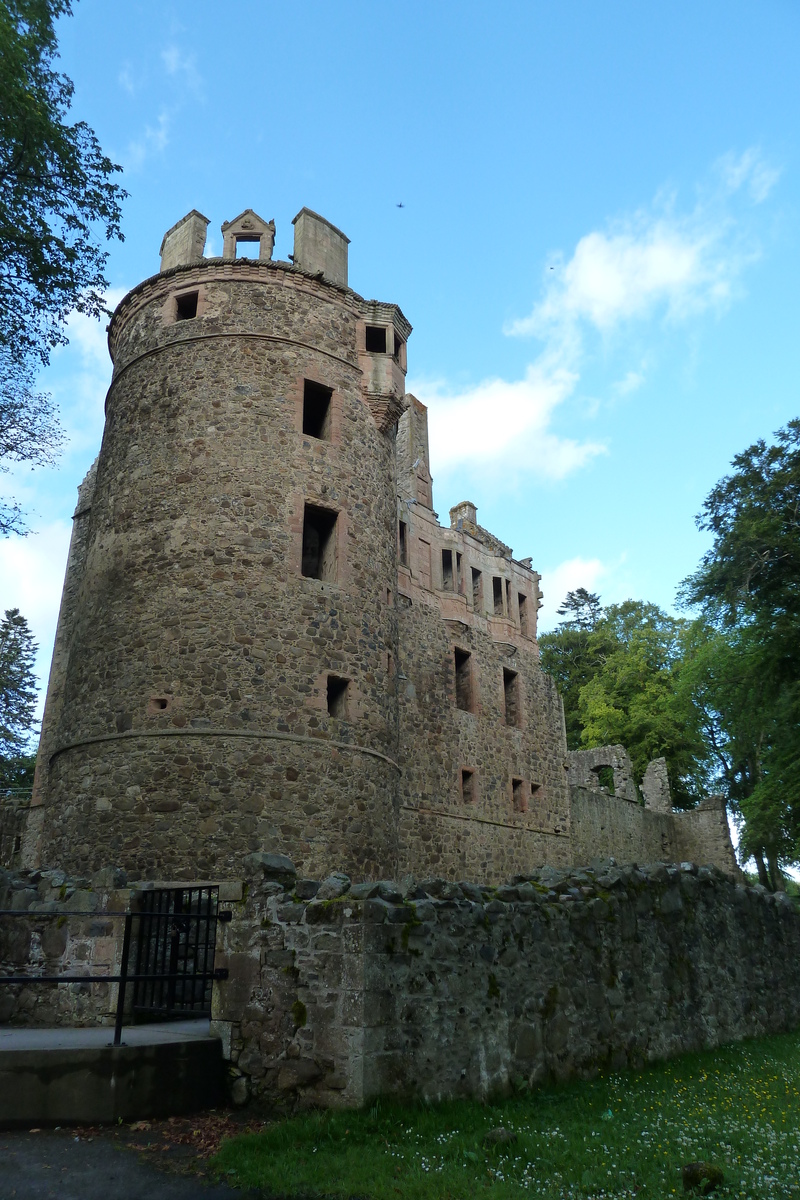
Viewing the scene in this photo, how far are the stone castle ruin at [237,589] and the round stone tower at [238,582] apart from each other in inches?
1.3

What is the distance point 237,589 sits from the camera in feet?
42.4

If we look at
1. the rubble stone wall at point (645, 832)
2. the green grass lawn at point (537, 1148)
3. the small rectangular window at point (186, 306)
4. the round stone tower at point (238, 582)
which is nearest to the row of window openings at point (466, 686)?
the rubble stone wall at point (645, 832)

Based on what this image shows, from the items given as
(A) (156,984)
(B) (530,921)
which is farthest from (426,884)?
(A) (156,984)

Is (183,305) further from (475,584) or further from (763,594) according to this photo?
(763,594)

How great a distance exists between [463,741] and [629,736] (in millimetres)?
18837

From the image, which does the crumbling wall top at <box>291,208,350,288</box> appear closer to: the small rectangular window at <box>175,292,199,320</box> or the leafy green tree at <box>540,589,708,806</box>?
the small rectangular window at <box>175,292,199,320</box>

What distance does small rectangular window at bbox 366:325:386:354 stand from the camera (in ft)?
53.2

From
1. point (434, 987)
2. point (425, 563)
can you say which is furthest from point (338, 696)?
point (425, 563)

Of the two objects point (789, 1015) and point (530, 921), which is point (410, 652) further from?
point (530, 921)

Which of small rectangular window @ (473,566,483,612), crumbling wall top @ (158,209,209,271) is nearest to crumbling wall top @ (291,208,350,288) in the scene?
crumbling wall top @ (158,209,209,271)

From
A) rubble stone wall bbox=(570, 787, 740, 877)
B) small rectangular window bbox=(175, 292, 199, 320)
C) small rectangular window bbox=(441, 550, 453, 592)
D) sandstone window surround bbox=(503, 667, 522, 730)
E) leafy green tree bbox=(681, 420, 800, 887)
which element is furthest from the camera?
rubble stone wall bbox=(570, 787, 740, 877)

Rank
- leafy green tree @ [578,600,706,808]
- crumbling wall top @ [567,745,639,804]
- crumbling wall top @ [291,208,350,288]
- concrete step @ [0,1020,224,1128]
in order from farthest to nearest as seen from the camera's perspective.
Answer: leafy green tree @ [578,600,706,808] < crumbling wall top @ [567,745,639,804] < crumbling wall top @ [291,208,350,288] < concrete step @ [0,1020,224,1128]

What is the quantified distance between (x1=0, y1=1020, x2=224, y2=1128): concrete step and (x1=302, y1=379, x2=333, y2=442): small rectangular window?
33.9ft

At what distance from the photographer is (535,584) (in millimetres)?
26781
